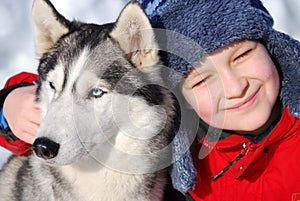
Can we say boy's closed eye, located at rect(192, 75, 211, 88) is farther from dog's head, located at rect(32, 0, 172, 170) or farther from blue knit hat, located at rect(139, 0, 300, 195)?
dog's head, located at rect(32, 0, 172, 170)

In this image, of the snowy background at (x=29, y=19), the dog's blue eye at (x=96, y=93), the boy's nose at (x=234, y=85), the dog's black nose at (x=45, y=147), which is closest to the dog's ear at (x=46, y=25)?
the dog's blue eye at (x=96, y=93)

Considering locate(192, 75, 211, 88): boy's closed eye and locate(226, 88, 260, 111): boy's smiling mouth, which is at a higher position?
locate(192, 75, 211, 88): boy's closed eye

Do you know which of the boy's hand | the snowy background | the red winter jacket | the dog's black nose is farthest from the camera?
the snowy background

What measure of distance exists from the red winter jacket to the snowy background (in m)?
2.39

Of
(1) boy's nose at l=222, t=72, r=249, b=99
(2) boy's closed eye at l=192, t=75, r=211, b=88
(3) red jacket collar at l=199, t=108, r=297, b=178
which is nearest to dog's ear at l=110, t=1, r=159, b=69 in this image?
(2) boy's closed eye at l=192, t=75, r=211, b=88

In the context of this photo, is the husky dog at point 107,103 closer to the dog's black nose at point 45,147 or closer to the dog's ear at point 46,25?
the dog's ear at point 46,25

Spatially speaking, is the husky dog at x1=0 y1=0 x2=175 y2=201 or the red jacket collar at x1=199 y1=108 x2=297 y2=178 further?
the red jacket collar at x1=199 y1=108 x2=297 y2=178

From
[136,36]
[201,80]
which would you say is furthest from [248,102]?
[136,36]

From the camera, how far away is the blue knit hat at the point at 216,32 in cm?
204

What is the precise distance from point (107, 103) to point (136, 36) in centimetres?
33

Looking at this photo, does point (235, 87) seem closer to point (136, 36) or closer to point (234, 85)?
point (234, 85)

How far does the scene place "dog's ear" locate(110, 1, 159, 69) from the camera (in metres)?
2.06

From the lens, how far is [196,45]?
6.79 ft

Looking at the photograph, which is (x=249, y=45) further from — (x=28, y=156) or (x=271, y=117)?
(x=28, y=156)
